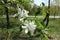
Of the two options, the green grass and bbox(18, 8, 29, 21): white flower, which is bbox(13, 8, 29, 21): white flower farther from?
the green grass

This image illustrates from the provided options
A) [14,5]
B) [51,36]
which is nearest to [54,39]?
[51,36]

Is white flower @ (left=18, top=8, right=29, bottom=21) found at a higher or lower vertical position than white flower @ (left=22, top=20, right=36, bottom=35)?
higher

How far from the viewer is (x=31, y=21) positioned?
77cm

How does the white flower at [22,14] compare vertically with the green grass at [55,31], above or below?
above

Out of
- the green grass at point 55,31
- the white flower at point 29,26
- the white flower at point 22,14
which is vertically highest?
the white flower at point 22,14

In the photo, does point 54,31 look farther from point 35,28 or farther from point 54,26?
point 35,28

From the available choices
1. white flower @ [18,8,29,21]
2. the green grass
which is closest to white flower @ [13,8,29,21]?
white flower @ [18,8,29,21]

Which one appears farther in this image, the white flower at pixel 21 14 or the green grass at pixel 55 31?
the green grass at pixel 55 31

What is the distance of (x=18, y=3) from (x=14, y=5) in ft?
0.10

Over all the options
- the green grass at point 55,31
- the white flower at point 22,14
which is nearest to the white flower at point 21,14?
the white flower at point 22,14

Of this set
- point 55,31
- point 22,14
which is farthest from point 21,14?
point 55,31

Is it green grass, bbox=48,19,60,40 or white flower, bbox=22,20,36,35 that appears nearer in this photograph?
white flower, bbox=22,20,36,35

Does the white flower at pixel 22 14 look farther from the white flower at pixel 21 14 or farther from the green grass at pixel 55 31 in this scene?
the green grass at pixel 55 31

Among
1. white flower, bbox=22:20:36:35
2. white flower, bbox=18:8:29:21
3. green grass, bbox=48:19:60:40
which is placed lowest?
green grass, bbox=48:19:60:40
